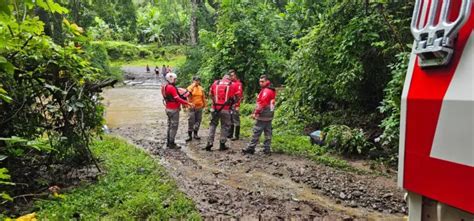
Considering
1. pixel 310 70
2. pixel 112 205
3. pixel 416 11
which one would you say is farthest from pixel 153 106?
pixel 416 11

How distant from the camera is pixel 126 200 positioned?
17.3 feet

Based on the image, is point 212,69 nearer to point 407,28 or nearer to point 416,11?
point 407,28

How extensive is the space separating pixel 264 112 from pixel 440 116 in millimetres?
6779

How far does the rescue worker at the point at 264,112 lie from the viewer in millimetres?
8148

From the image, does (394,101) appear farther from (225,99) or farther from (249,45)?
(249,45)

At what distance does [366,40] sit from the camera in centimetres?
843

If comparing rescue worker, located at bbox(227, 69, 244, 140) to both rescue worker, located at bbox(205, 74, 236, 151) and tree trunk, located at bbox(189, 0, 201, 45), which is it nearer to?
rescue worker, located at bbox(205, 74, 236, 151)

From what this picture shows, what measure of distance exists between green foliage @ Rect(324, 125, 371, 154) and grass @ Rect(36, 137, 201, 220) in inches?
137

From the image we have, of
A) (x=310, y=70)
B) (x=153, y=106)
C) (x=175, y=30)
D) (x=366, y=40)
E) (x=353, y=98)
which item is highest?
(x=175, y=30)

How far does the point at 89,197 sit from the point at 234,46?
35.2ft

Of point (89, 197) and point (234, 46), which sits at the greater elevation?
point (234, 46)

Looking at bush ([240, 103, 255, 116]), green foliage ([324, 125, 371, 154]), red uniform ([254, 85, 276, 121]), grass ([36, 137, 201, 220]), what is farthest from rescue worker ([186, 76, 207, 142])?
green foliage ([324, 125, 371, 154])

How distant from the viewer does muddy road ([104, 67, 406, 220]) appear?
507 centimetres

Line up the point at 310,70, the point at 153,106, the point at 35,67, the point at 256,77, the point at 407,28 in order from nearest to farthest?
the point at 35,67
the point at 407,28
the point at 310,70
the point at 256,77
the point at 153,106
